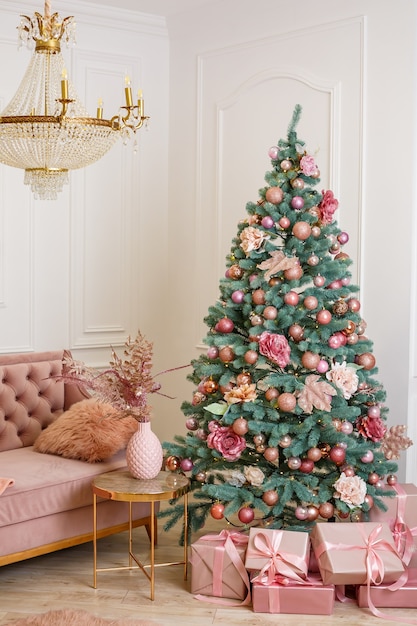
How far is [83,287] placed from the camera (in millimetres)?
5230

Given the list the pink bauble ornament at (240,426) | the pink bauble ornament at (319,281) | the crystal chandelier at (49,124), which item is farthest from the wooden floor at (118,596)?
the crystal chandelier at (49,124)

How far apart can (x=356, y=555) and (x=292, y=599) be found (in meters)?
0.31

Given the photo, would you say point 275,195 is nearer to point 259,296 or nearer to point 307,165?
point 307,165

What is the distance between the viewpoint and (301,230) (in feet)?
12.4

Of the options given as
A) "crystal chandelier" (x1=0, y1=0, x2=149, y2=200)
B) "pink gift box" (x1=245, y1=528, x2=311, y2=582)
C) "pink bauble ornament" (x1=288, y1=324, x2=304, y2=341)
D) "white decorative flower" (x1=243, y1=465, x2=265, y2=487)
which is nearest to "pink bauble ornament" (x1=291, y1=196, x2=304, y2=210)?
"pink bauble ornament" (x1=288, y1=324, x2=304, y2=341)

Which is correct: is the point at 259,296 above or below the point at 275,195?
below

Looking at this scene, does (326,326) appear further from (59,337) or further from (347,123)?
(59,337)

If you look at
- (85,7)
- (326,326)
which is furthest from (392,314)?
(85,7)

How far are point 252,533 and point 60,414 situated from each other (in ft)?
4.72

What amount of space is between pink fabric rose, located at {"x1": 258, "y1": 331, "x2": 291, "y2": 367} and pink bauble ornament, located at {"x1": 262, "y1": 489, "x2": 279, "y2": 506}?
0.55 m

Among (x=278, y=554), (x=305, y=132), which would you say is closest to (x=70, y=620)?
(x=278, y=554)

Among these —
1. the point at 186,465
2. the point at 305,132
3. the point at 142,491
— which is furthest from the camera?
the point at 305,132

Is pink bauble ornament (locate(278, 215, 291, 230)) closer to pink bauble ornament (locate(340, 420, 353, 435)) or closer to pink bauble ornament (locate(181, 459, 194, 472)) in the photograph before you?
pink bauble ornament (locate(340, 420, 353, 435))

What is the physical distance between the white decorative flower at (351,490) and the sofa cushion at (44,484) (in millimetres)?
1038
